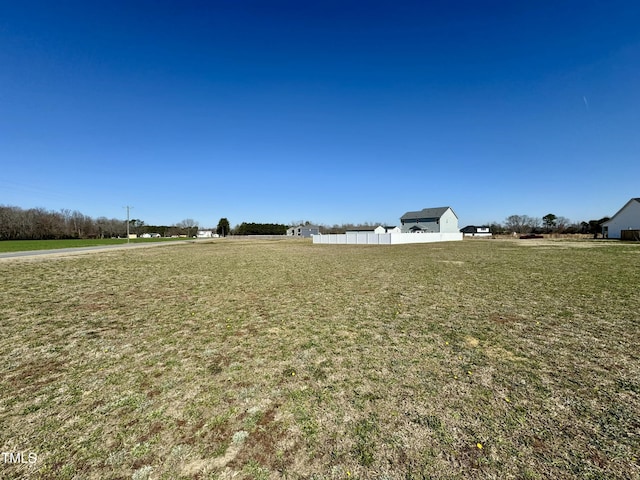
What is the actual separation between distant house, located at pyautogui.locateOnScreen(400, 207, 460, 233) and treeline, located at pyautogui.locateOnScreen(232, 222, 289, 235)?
68250 millimetres

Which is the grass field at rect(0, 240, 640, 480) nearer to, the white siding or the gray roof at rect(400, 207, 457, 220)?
the white siding

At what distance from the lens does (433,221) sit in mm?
53594

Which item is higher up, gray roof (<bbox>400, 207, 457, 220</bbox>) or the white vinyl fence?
gray roof (<bbox>400, 207, 457, 220</bbox>)

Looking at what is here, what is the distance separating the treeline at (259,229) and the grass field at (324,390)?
107m

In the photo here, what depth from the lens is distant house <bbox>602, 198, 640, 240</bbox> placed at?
34.8 metres

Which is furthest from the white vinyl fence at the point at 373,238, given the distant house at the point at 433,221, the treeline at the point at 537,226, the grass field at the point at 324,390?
the treeline at the point at 537,226

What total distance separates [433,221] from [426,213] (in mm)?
3264

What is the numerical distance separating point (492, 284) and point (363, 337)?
259 inches

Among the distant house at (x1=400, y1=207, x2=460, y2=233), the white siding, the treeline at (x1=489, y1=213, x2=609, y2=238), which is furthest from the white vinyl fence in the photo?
the treeline at (x1=489, y1=213, x2=609, y2=238)

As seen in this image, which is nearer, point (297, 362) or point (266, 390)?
point (266, 390)

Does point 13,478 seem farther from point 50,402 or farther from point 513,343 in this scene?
point 513,343

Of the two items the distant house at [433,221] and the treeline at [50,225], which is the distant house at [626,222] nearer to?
the distant house at [433,221]

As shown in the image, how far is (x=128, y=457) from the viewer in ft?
7.45

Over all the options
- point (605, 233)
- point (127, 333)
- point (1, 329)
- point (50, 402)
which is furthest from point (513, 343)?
point (605, 233)
